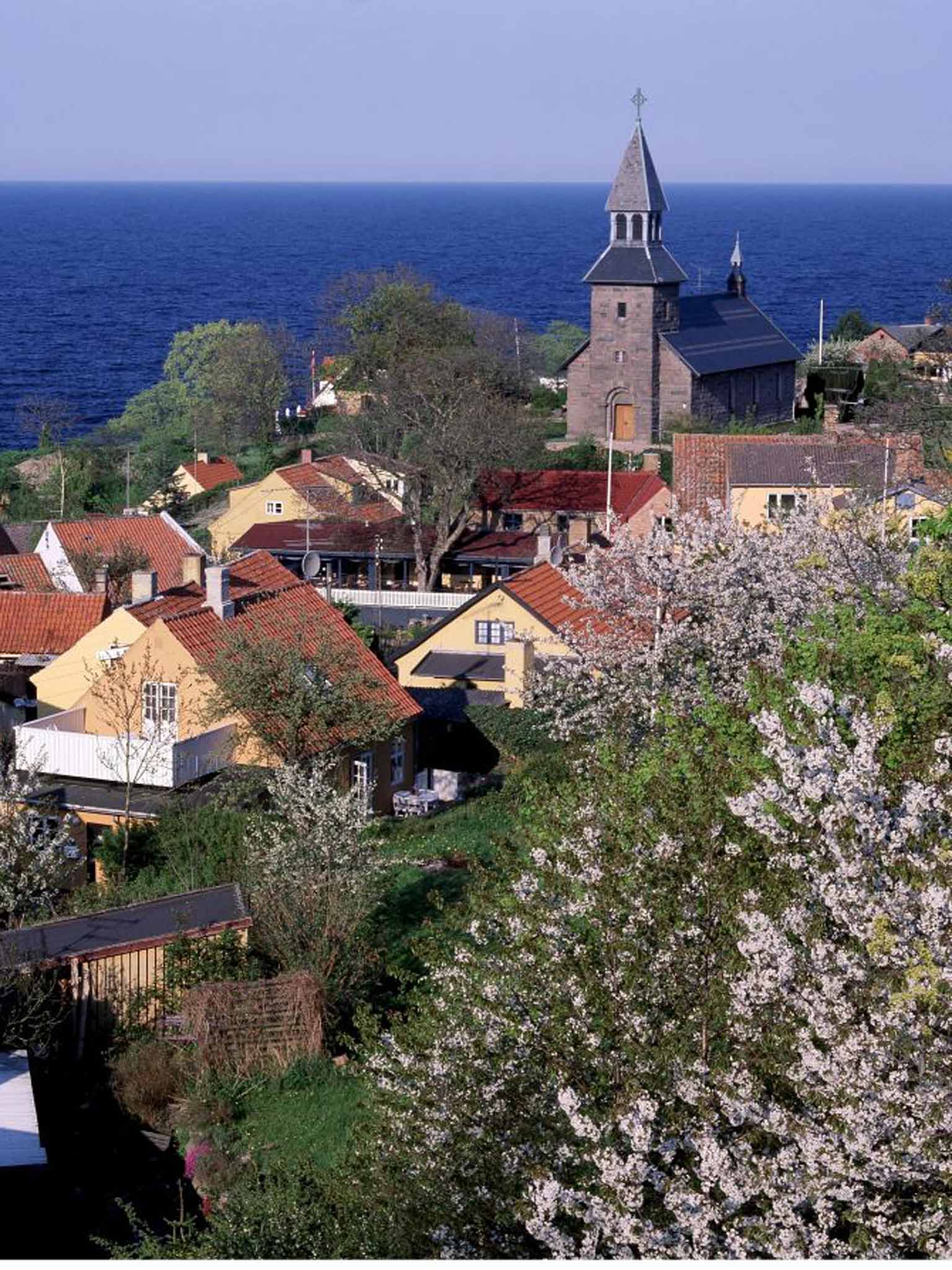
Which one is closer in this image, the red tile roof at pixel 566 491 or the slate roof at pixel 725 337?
the red tile roof at pixel 566 491

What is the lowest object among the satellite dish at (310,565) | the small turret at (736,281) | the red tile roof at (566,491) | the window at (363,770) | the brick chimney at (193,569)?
the window at (363,770)

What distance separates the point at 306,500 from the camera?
6012 centimetres

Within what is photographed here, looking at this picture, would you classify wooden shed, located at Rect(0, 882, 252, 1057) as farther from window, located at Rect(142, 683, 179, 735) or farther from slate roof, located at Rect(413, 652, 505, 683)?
slate roof, located at Rect(413, 652, 505, 683)

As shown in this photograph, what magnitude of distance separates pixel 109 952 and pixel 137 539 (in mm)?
28193

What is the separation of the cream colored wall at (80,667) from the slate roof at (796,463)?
1975 cm

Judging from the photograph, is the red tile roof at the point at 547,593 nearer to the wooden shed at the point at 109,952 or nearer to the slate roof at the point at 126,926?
the slate roof at the point at 126,926

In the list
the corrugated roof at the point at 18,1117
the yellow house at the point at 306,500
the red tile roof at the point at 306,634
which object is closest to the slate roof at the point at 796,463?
the yellow house at the point at 306,500

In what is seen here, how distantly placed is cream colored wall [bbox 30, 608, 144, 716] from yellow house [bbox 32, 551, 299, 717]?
0.01 m

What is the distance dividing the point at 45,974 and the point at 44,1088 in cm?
141

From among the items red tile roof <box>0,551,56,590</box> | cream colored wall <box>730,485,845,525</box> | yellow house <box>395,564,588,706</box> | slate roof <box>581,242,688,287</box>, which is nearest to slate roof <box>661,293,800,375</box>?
slate roof <box>581,242,688,287</box>

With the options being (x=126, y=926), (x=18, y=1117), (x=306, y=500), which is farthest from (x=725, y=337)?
(x=18, y=1117)

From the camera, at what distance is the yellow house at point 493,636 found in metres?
37.9

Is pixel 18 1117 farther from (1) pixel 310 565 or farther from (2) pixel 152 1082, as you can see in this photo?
(1) pixel 310 565

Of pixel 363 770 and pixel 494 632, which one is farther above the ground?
pixel 494 632
